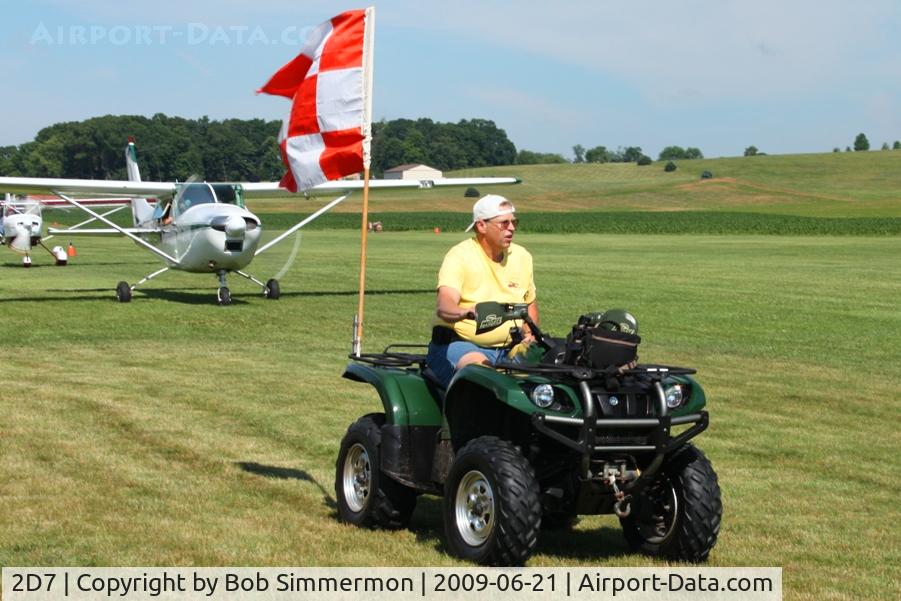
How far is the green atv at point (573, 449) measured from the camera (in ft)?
18.5

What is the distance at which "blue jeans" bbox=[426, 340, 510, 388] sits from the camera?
640cm

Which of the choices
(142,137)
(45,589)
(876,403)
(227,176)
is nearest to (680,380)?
(45,589)

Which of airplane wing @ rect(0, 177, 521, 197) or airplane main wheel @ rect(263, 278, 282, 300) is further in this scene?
airplane wing @ rect(0, 177, 521, 197)

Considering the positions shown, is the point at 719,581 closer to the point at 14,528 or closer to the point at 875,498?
the point at 875,498

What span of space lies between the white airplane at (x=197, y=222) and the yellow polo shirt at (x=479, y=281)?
15730 mm

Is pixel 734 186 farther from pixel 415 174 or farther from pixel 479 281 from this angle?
pixel 479 281

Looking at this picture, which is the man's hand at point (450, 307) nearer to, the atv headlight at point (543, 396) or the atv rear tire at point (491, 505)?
the atv rear tire at point (491, 505)

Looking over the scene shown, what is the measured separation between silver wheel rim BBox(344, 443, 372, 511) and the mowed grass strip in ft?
0.71

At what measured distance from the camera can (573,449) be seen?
5.54 meters

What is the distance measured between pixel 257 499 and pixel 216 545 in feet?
4.05

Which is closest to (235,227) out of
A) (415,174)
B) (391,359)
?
(391,359)

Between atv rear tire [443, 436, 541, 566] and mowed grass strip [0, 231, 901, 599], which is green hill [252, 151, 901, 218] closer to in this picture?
mowed grass strip [0, 231, 901, 599]

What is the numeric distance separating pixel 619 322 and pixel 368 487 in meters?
1.84

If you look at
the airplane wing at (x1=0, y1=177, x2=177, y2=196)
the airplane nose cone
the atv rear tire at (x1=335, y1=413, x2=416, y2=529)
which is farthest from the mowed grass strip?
the airplane wing at (x1=0, y1=177, x2=177, y2=196)
